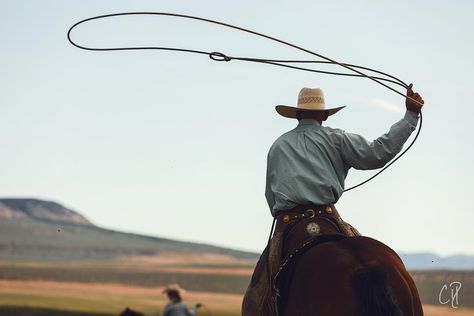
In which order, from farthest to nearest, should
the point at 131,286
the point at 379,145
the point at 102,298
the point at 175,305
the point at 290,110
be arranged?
1. the point at 131,286
2. the point at 102,298
3. the point at 175,305
4. the point at 290,110
5. the point at 379,145

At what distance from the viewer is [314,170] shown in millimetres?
7488

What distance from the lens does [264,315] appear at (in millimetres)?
7395

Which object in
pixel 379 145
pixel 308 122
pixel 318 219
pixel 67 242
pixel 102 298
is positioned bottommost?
pixel 318 219

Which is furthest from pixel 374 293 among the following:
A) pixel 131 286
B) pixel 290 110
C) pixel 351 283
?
pixel 131 286

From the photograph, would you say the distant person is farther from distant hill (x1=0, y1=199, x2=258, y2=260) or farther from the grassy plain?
distant hill (x1=0, y1=199, x2=258, y2=260)

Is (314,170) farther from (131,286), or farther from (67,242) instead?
(67,242)

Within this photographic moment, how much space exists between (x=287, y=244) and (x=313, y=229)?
22 centimetres

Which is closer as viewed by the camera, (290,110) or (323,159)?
(323,159)

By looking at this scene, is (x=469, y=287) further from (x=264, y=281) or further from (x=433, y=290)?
(x=264, y=281)

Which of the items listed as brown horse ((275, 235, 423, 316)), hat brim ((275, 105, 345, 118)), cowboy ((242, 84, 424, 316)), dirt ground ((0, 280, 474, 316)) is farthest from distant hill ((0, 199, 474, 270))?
brown horse ((275, 235, 423, 316))

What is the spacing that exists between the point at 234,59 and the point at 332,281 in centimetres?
209

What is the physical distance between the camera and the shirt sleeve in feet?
24.5

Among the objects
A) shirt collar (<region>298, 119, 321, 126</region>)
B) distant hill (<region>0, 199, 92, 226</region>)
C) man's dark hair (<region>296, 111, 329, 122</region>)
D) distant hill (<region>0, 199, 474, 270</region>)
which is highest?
distant hill (<region>0, 199, 92, 226</region>)

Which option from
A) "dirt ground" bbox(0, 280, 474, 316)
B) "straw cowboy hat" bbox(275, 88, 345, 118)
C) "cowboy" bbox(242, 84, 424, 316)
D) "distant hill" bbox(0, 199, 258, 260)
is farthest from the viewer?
"distant hill" bbox(0, 199, 258, 260)
